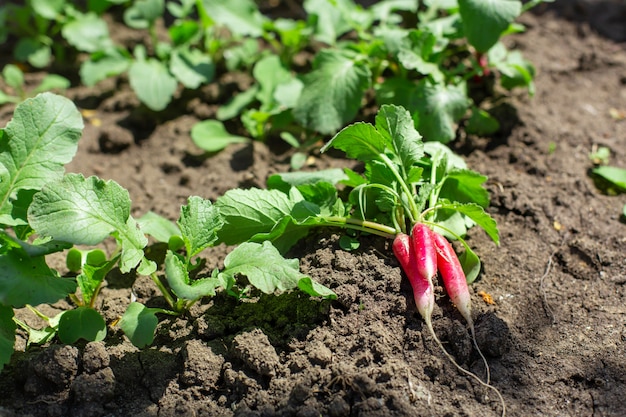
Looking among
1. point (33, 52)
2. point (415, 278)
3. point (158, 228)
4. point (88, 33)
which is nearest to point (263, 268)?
point (415, 278)

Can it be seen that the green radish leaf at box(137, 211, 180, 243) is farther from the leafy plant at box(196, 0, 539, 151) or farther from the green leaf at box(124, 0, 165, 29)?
the green leaf at box(124, 0, 165, 29)

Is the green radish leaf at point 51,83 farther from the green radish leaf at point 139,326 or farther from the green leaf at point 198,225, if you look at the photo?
the green radish leaf at point 139,326

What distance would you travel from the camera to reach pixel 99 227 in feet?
7.32

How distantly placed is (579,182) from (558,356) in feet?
3.53

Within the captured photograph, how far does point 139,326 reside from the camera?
7.08ft

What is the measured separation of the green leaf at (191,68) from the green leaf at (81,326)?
1.69m

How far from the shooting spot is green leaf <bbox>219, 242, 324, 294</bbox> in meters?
2.19

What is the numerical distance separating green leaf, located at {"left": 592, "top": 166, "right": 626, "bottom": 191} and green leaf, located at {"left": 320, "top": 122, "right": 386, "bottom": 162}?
121 cm

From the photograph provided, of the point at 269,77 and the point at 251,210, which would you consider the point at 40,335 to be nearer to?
the point at 251,210

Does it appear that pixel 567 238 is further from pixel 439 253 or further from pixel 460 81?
pixel 460 81

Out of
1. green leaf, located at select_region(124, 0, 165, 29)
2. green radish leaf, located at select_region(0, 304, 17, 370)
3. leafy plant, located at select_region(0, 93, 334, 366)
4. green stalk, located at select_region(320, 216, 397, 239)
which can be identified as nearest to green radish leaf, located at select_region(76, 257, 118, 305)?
leafy plant, located at select_region(0, 93, 334, 366)

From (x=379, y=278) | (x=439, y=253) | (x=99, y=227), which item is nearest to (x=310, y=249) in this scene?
(x=379, y=278)

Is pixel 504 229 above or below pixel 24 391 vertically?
above

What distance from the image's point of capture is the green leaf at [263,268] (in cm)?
219
